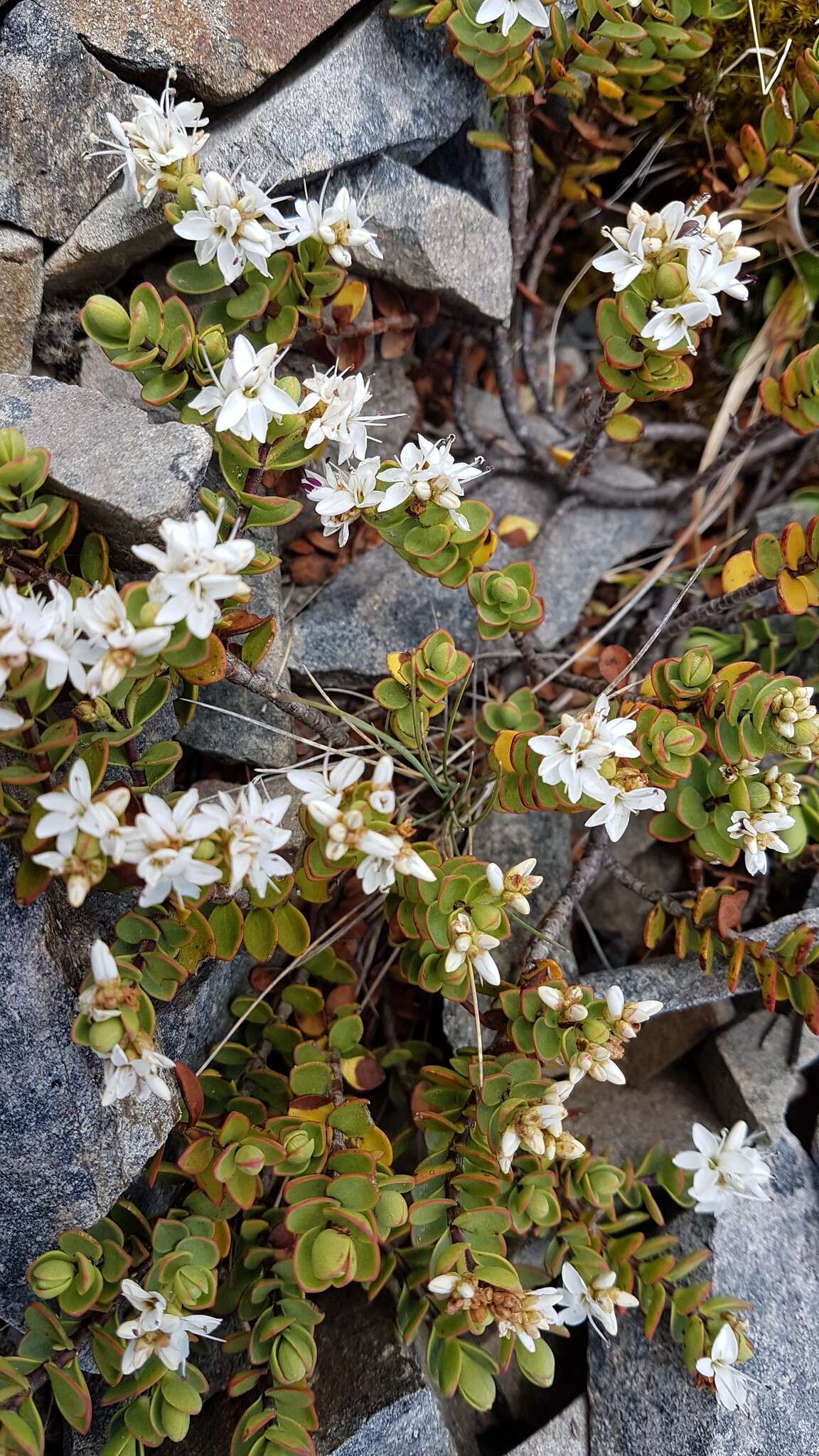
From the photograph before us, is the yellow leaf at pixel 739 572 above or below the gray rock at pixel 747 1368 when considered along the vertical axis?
above

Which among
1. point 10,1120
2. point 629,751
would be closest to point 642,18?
point 629,751

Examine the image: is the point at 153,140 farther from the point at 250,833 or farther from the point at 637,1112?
the point at 637,1112

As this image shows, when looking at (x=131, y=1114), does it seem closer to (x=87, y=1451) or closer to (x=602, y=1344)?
(x=87, y=1451)

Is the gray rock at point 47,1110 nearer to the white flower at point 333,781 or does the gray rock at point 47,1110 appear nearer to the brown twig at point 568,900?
the white flower at point 333,781

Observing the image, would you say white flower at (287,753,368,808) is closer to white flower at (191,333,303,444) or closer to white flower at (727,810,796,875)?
white flower at (191,333,303,444)

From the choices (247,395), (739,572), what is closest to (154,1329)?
(247,395)

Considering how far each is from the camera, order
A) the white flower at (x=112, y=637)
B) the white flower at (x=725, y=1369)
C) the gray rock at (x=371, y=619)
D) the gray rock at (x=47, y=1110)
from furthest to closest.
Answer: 1. the gray rock at (x=371, y=619)
2. the white flower at (x=725, y=1369)
3. the gray rock at (x=47, y=1110)
4. the white flower at (x=112, y=637)

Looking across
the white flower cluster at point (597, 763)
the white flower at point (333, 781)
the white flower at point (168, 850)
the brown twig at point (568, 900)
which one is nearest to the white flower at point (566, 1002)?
the brown twig at point (568, 900)
